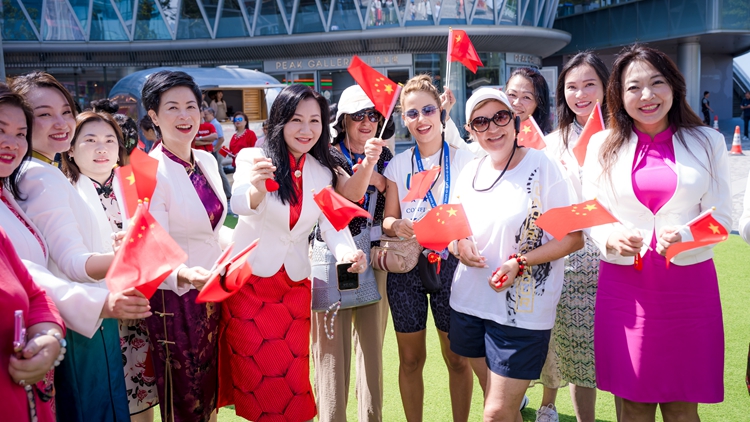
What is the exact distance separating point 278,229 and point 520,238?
3.90ft

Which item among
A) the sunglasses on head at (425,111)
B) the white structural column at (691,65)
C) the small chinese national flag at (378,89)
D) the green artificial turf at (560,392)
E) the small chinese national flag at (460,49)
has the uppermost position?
the white structural column at (691,65)

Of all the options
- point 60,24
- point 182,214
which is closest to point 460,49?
point 182,214

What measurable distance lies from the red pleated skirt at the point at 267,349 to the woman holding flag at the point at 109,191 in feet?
1.54

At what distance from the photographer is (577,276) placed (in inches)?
134

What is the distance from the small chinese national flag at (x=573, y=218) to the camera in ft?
8.38

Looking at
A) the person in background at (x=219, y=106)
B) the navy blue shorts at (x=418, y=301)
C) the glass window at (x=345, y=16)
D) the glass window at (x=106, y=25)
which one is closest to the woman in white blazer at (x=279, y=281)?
the navy blue shorts at (x=418, y=301)

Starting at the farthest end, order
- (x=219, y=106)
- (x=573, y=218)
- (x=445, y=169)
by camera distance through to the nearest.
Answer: (x=219, y=106) → (x=445, y=169) → (x=573, y=218)

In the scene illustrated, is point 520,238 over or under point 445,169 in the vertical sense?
under

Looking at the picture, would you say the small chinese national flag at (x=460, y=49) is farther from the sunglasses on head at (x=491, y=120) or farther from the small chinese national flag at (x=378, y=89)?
the sunglasses on head at (x=491, y=120)

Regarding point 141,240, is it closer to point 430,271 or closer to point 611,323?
point 430,271

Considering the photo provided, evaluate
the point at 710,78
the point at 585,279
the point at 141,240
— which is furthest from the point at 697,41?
the point at 141,240

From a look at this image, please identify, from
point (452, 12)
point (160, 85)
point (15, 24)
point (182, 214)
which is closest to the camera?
point (182, 214)

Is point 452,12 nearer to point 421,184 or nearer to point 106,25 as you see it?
point 106,25

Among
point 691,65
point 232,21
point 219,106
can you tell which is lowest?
point 219,106
